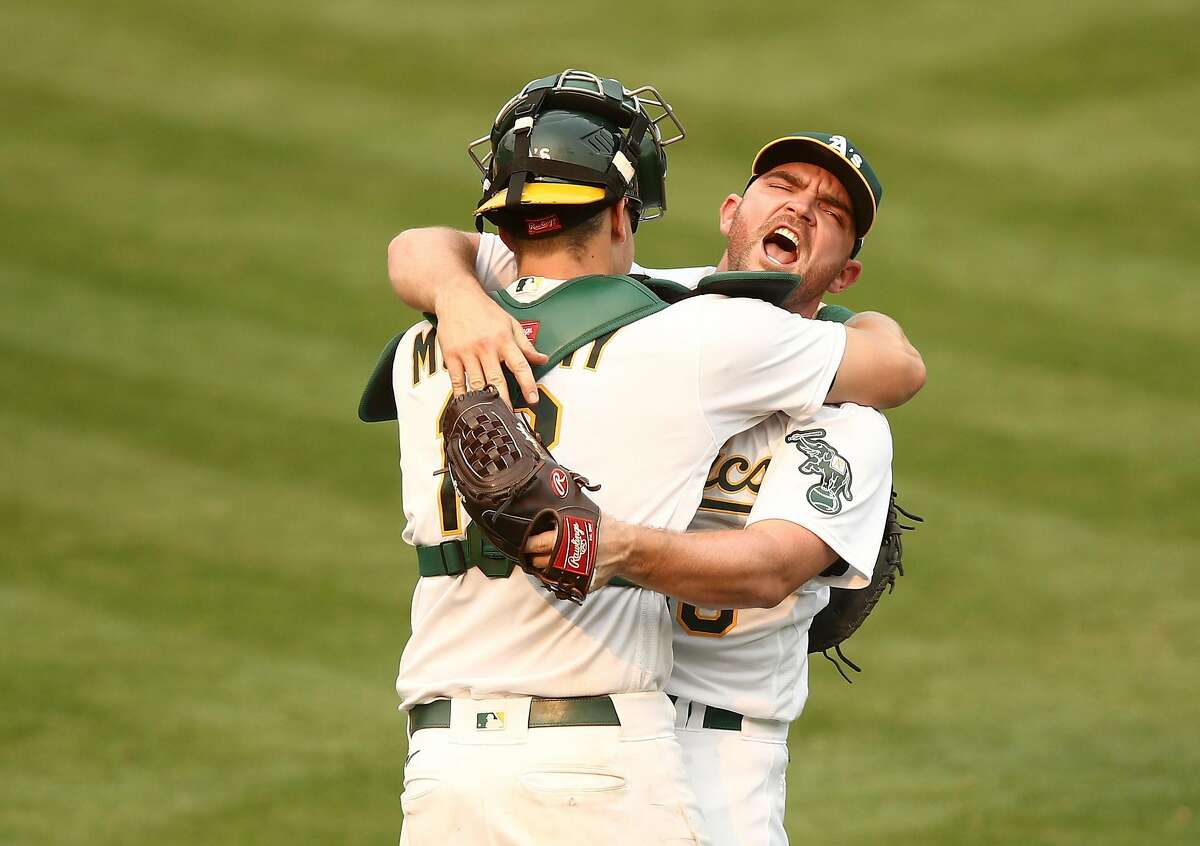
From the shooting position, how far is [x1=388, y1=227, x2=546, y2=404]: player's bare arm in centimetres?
366

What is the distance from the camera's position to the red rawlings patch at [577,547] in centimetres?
330

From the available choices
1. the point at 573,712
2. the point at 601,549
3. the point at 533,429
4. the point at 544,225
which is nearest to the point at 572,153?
the point at 544,225

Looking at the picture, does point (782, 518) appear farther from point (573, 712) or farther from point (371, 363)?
point (371, 363)

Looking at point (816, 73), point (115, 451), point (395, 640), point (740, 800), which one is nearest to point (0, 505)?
point (115, 451)

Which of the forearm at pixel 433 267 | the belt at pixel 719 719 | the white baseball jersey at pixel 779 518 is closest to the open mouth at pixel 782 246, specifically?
the white baseball jersey at pixel 779 518

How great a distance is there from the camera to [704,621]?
4.07 metres

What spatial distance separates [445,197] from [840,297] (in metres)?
3.40

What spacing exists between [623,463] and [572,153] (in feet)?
2.51

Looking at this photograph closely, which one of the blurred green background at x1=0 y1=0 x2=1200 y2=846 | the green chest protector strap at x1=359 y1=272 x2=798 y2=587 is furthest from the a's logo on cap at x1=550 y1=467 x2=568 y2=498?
the blurred green background at x1=0 y1=0 x2=1200 y2=846

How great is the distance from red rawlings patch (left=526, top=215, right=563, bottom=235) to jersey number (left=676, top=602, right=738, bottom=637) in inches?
37.8

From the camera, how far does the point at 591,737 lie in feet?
11.8

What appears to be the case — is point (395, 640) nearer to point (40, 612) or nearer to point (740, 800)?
point (40, 612)

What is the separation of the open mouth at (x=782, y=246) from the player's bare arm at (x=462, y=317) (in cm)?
80

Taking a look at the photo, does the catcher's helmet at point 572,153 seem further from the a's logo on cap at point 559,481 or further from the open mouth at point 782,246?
the a's logo on cap at point 559,481
